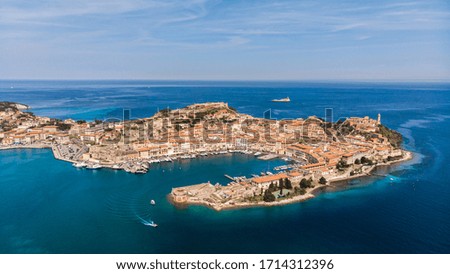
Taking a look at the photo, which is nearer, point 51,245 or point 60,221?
point 51,245

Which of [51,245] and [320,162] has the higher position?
[320,162]

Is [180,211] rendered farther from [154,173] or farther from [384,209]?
[384,209]

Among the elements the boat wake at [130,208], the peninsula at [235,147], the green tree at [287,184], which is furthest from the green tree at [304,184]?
the boat wake at [130,208]

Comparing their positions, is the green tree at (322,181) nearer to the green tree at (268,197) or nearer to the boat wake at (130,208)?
the green tree at (268,197)

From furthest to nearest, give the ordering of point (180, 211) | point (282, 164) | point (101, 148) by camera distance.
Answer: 1. point (101, 148)
2. point (282, 164)
3. point (180, 211)

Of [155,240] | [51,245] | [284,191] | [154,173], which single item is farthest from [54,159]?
[284,191]

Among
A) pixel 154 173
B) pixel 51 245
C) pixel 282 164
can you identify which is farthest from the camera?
pixel 282 164

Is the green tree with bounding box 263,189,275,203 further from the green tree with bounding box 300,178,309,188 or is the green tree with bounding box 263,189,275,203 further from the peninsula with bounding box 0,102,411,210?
the green tree with bounding box 300,178,309,188

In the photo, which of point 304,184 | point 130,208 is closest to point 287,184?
point 304,184
